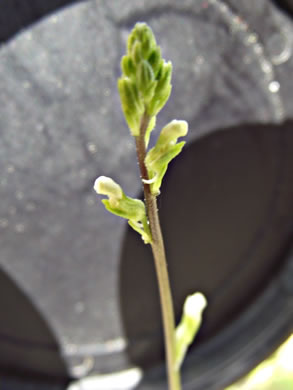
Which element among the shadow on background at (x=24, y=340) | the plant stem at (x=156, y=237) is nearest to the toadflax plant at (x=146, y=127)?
the plant stem at (x=156, y=237)

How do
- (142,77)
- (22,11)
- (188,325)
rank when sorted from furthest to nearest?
(22,11)
(188,325)
(142,77)

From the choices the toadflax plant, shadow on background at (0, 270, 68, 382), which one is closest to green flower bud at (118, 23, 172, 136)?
the toadflax plant

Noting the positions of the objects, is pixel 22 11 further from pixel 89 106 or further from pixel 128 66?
pixel 128 66

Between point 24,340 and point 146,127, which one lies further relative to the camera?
point 24,340

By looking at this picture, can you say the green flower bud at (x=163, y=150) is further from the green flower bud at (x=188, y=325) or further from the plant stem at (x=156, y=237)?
the green flower bud at (x=188, y=325)

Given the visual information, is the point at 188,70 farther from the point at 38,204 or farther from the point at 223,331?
the point at 223,331

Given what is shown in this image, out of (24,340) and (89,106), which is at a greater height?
(89,106)

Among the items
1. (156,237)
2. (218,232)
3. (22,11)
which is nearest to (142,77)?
A: (156,237)

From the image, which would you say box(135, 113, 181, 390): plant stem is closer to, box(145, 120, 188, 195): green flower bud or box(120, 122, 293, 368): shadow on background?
box(145, 120, 188, 195): green flower bud

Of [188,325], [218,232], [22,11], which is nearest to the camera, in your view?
[188,325]
